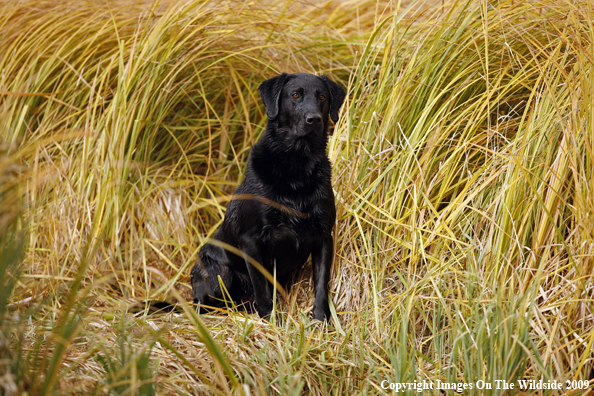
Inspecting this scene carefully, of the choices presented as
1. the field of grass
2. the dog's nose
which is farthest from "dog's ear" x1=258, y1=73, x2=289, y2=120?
the field of grass

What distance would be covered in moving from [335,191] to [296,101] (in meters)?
0.54

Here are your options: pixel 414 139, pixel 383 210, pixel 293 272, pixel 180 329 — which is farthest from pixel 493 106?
pixel 180 329

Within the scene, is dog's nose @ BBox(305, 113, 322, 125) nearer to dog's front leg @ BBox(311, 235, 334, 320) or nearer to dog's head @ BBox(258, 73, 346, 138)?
dog's head @ BBox(258, 73, 346, 138)

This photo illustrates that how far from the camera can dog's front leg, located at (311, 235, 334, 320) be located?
2354mm

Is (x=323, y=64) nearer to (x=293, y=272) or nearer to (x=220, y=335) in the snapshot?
(x=293, y=272)

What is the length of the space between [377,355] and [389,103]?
125cm

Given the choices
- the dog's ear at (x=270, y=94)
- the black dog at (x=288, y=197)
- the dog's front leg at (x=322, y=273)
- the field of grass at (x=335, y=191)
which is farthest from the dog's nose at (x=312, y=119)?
the dog's front leg at (x=322, y=273)

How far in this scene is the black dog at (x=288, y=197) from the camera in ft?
7.83

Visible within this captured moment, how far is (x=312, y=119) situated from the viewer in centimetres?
237

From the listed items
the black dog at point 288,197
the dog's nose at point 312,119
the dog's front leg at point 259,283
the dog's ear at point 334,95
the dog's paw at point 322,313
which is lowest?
the dog's paw at point 322,313

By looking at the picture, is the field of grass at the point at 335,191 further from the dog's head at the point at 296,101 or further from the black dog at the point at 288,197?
the dog's head at the point at 296,101


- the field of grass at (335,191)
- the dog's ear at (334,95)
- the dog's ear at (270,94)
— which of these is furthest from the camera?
the dog's ear at (334,95)

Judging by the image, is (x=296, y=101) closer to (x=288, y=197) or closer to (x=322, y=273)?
(x=288, y=197)

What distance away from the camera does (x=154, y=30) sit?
297cm
